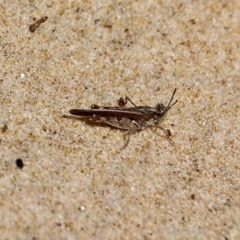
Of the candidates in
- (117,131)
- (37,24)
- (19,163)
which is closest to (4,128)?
(19,163)

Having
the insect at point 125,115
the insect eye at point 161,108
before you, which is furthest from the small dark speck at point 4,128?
the insect eye at point 161,108

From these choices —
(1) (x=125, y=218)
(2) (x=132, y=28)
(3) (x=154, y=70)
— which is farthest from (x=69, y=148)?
(2) (x=132, y=28)

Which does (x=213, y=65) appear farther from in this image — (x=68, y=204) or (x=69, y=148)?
(x=68, y=204)

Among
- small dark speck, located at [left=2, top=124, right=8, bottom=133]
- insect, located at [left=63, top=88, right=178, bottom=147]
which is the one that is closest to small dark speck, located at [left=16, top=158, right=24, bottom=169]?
small dark speck, located at [left=2, top=124, right=8, bottom=133]

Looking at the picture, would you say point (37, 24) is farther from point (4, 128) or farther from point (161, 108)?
point (161, 108)

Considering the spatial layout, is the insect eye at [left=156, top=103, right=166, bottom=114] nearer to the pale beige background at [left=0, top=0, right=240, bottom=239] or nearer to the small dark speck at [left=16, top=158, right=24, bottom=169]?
the pale beige background at [left=0, top=0, right=240, bottom=239]

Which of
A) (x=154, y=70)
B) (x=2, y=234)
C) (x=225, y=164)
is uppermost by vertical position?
(x=154, y=70)

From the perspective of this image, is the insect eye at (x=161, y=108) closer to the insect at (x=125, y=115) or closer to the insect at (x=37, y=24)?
the insect at (x=125, y=115)
